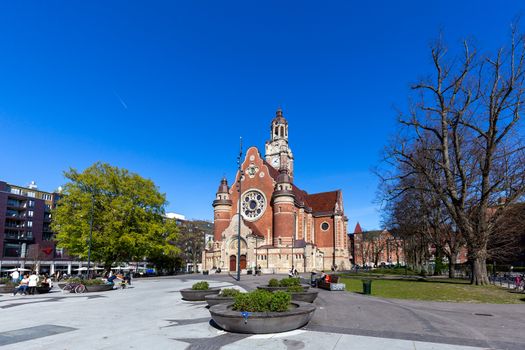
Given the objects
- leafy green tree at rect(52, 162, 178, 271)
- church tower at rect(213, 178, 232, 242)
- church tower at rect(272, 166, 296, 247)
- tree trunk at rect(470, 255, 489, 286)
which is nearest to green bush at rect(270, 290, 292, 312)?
tree trunk at rect(470, 255, 489, 286)

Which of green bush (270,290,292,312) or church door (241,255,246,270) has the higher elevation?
green bush (270,290,292,312)

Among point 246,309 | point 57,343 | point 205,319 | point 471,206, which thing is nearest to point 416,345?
point 246,309

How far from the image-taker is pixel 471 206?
30.9 metres

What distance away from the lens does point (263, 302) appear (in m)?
10.3

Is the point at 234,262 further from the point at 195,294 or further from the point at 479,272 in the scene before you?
the point at 195,294

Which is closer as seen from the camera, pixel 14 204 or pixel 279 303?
pixel 279 303

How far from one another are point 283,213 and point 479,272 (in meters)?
33.0

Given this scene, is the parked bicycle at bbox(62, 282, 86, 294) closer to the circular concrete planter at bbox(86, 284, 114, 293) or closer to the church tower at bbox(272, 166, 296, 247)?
the circular concrete planter at bbox(86, 284, 114, 293)

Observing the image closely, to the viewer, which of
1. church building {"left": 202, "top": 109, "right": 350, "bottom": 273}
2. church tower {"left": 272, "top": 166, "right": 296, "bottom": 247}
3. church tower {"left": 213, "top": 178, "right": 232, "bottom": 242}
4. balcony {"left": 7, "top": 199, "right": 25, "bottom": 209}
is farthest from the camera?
balcony {"left": 7, "top": 199, "right": 25, "bottom": 209}

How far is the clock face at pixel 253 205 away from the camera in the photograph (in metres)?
60.8

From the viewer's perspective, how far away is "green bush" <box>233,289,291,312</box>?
10266mm

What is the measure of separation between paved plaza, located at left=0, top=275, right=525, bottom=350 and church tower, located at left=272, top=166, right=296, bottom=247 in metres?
39.4

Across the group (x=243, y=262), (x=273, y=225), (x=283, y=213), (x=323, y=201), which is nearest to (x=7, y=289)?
(x=243, y=262)

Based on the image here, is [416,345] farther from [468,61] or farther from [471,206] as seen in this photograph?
[471,206]
